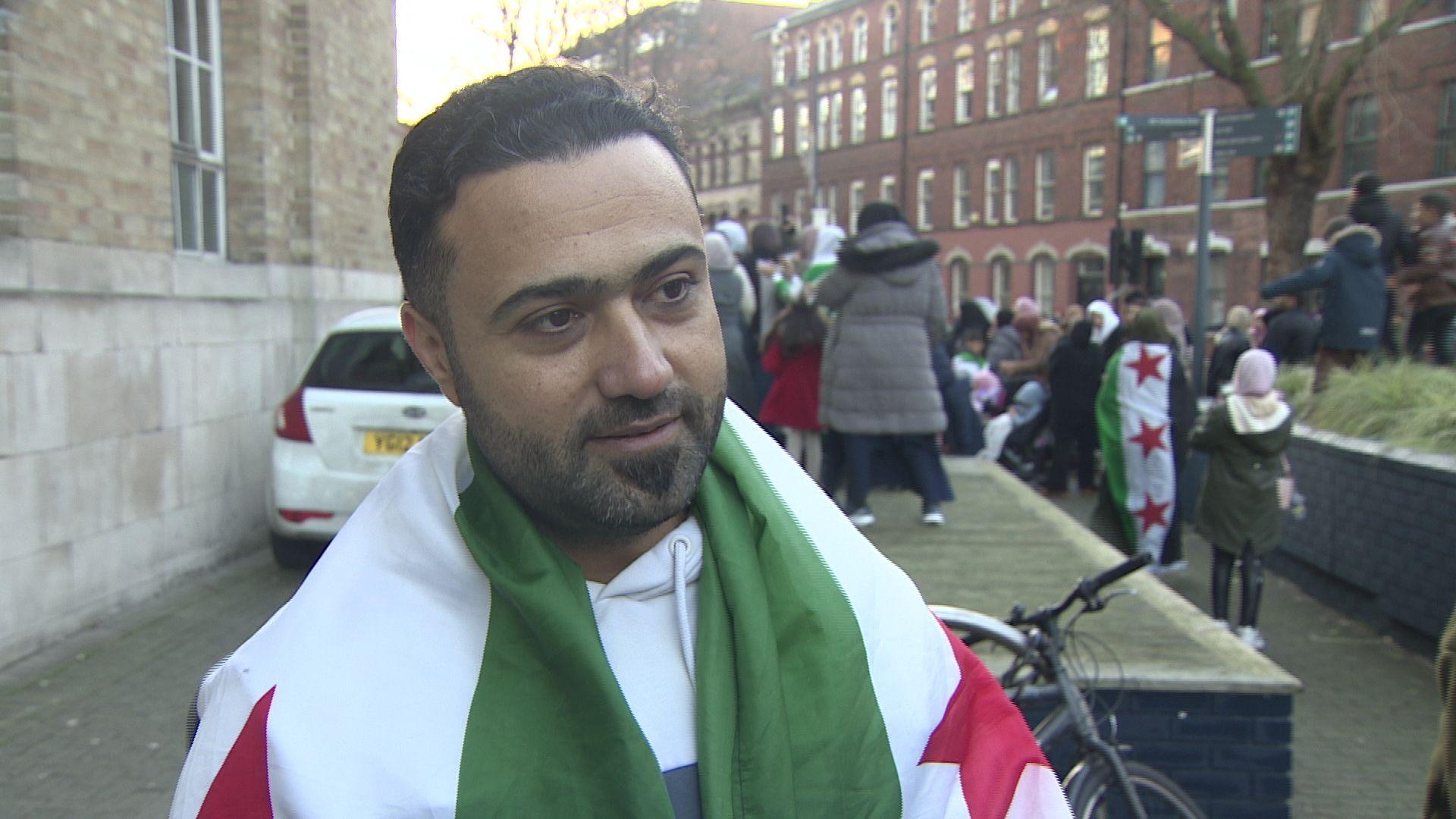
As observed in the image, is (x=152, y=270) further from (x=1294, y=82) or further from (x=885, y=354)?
(x=1294, y=82)

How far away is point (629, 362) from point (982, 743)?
26.8 inches

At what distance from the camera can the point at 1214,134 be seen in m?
10.2

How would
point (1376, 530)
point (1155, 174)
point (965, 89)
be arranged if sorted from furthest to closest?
point (965, 89), point (1155, 174), point (1376, 530)

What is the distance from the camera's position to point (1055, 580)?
580 centimetres

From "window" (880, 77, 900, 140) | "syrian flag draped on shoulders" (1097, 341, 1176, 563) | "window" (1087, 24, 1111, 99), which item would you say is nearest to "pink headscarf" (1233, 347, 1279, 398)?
"syrian flag draped on shoulders" (1097, 341, 1176, 563)

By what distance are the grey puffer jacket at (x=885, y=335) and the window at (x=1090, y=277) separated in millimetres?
34208

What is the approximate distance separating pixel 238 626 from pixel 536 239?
5.60m

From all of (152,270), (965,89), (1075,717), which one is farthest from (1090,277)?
(1075,717)

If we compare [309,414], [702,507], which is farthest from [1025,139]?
[702,507]

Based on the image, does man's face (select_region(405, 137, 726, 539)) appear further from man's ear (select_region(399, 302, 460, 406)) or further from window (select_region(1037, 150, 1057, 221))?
window (select_region(1037, 150, 1057, 221))

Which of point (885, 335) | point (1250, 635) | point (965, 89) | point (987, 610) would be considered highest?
point (965, 89)

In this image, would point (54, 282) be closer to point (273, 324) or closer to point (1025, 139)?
point (273, 324)

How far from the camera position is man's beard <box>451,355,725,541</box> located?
1491 mm

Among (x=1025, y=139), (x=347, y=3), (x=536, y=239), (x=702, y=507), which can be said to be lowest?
(x=702, y=507)
